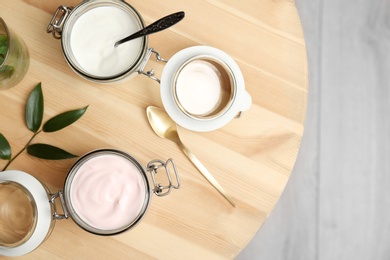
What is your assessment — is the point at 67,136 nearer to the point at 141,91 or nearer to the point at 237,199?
the point at 141,91

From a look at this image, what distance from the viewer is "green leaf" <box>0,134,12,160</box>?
81 cm

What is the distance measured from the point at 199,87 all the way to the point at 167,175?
0.16 m

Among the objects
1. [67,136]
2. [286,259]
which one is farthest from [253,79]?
[286,259]

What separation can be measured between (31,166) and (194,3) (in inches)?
A: 15.6

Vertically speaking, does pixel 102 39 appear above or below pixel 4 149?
above

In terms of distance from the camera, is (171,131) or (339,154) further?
(339,154)

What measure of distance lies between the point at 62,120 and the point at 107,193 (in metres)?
0.16

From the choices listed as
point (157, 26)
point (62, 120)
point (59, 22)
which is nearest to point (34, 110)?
point (62, 120)

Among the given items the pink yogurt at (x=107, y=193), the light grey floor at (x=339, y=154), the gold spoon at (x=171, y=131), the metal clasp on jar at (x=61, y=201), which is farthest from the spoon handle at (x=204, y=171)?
the light grey floor at (x=339, y=154)

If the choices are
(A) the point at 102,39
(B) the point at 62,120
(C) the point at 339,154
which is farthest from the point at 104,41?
(C) the point at 339,154

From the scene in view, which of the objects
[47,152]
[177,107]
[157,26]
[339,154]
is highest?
[157,26]

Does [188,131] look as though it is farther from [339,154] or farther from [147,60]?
[339,154]

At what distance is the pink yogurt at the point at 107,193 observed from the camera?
0.75 metres

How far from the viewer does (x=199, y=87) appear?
0.82 m
